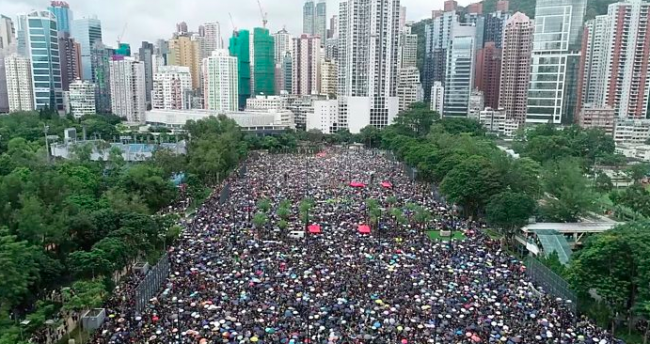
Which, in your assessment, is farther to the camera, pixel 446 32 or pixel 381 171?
pixel 446 32

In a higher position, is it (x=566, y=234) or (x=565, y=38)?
(x=565, y=38)

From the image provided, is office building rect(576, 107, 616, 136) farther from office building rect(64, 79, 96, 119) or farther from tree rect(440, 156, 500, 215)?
office building rect(64, 79, 96, 119)

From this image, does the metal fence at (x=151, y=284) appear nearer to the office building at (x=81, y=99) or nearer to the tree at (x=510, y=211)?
the tree at (x=510, y=211)

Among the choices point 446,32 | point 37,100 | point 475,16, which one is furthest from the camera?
point 475,16

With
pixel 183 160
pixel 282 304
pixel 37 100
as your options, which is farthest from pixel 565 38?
pixel 37 100

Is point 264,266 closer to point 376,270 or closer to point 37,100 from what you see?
point 376,270

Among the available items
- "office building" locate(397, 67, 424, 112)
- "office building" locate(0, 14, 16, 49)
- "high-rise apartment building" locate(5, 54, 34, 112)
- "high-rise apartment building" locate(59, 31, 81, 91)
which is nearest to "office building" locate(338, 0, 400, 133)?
"office building" locate(397, 67, 424, 112)

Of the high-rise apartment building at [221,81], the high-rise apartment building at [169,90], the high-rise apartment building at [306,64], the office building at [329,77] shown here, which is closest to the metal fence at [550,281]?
the high-rise apartment building at [221,81]
